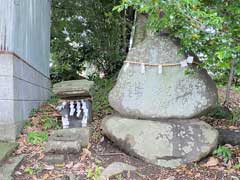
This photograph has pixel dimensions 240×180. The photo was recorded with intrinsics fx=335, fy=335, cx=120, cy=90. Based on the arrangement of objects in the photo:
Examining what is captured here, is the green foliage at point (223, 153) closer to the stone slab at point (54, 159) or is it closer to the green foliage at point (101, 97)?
the stone slab at point (54, 159)

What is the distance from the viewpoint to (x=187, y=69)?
4.22 metres

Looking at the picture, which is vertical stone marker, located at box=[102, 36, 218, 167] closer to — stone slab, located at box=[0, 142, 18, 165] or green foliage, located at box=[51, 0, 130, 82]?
stone slab, located at box=[0, 142, 18, 165]

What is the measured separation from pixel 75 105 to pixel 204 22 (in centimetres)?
291

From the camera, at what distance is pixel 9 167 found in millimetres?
3570

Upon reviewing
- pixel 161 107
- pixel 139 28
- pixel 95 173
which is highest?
pixel 139 28

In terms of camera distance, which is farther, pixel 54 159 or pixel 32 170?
pixel 54 159

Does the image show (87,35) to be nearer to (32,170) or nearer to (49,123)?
(49,123)

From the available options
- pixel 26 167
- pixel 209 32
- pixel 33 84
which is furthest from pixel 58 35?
pixel 209 32

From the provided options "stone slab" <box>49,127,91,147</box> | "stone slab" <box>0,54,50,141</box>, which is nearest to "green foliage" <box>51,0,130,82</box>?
"stone slab" <box>0,54,50,141</box>

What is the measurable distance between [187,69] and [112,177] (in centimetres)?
167

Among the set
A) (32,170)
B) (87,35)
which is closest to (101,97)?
(32,170)

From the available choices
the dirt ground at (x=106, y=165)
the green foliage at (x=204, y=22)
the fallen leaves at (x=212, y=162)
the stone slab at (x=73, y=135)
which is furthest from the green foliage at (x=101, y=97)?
the green foliage at (x=204, y=22)

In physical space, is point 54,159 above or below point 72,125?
below

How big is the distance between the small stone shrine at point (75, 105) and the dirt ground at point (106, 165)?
0.71m
